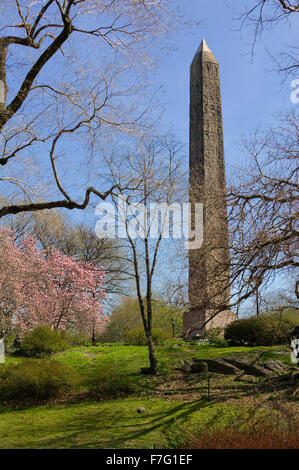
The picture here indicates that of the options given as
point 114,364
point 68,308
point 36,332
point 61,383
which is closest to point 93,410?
point 61,383

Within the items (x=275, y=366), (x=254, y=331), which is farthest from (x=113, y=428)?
(x=254, y=331)

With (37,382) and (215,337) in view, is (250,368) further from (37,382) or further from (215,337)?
(215,337)

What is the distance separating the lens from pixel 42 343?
1566 cm

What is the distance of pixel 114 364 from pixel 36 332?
14.8 feet

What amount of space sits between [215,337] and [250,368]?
17.4 feet

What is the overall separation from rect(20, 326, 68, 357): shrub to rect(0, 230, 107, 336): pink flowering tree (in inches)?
65.6

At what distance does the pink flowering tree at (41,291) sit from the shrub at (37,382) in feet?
23.3

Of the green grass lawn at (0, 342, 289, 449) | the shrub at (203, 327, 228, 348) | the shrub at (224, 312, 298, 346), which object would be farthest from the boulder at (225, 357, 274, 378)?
the shrub at (224, 312, 298, 346)

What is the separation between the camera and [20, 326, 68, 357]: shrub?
51.6ft

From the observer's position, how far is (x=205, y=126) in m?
15.1

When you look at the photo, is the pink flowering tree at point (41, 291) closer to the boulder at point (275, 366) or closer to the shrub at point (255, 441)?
the boulder at point (275, 366)
